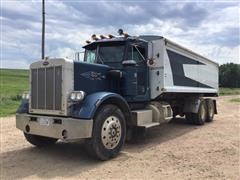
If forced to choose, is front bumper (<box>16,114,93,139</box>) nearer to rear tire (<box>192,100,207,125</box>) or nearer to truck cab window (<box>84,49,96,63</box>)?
truck cab window (<box>84,49,96,63</box>)

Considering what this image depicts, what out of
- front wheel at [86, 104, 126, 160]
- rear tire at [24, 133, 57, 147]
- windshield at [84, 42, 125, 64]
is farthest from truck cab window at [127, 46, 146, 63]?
rear tire at [24, 133, 57, 147]

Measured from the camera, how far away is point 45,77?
23.2 ft

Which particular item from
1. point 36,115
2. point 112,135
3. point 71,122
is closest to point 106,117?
point 112,135

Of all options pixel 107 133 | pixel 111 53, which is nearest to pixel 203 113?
pixel 111 53

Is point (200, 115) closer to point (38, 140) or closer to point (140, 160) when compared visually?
point (140, 160)

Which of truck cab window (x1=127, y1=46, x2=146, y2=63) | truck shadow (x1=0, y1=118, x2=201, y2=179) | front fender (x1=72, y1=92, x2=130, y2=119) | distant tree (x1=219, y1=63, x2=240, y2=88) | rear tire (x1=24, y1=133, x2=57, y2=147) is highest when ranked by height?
distant tree (x1=219, y1=63, x2=240, y2=88)

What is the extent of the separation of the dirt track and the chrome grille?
1.15 meters

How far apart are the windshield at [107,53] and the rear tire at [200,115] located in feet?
17.3

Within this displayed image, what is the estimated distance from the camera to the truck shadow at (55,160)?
603cm

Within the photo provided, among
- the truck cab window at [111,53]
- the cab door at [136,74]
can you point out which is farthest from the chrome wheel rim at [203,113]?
the truck cab window at [111,53]

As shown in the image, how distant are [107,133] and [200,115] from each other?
6.69m

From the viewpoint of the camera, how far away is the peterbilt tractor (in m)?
6.64

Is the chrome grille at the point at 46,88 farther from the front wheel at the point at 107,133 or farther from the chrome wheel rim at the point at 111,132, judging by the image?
the chrome wheel rim at the point at 111,132

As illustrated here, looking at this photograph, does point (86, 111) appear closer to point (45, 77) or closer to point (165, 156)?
point (45, 77)
